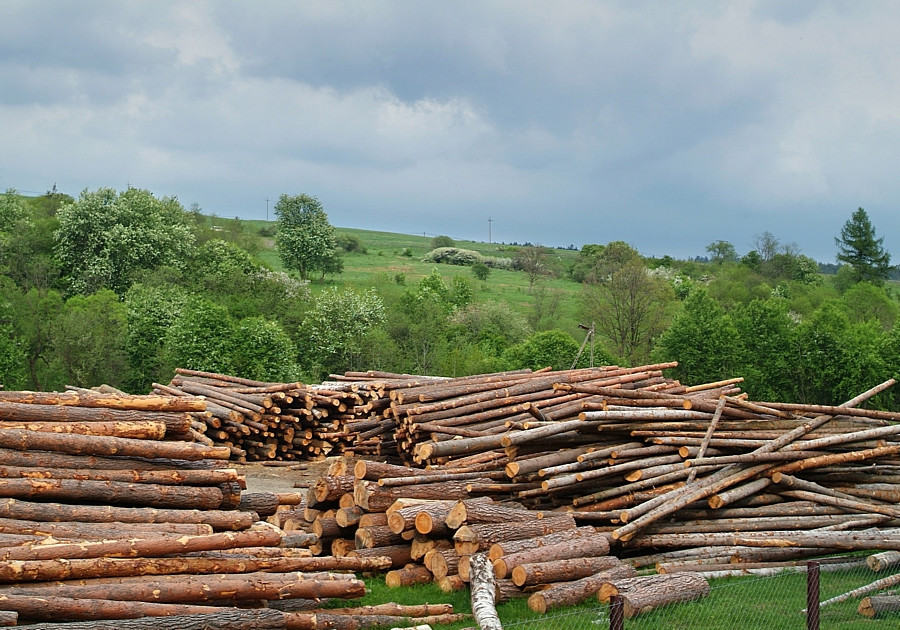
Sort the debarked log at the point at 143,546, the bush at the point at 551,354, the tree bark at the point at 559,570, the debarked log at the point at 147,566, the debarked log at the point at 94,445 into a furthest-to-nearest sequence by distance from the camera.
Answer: the bush at the point at 551,354 → the tree bark at the point at 559,570 → the debarked log at the point at 94,445 → the debarked log at the point at 143,546 → the debarked log at the point at 147,566

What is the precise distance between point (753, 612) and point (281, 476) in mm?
12570

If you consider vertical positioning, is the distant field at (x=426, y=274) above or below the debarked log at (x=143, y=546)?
above

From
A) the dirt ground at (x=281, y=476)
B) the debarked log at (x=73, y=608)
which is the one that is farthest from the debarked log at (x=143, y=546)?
the dirt ground at (x=281, y=476)

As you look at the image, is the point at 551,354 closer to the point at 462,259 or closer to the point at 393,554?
the point at 393,554

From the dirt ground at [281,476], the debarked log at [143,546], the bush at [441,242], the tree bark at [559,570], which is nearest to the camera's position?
the debarked log at [143,546]

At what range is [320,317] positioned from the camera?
40969 millimetres

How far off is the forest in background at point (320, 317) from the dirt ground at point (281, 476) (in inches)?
379

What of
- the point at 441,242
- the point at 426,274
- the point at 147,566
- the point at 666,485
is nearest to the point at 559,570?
the point at 666,485

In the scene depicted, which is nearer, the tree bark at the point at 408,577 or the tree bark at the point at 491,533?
the tree bark at the point at 491,533

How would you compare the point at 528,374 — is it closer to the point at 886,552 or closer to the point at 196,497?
the point at 886,552

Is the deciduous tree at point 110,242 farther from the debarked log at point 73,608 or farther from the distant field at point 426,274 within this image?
the debarked log at point 73,608

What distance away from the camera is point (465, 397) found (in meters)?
16.8

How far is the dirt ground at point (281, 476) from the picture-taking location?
1827cm

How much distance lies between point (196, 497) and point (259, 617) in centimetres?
208
